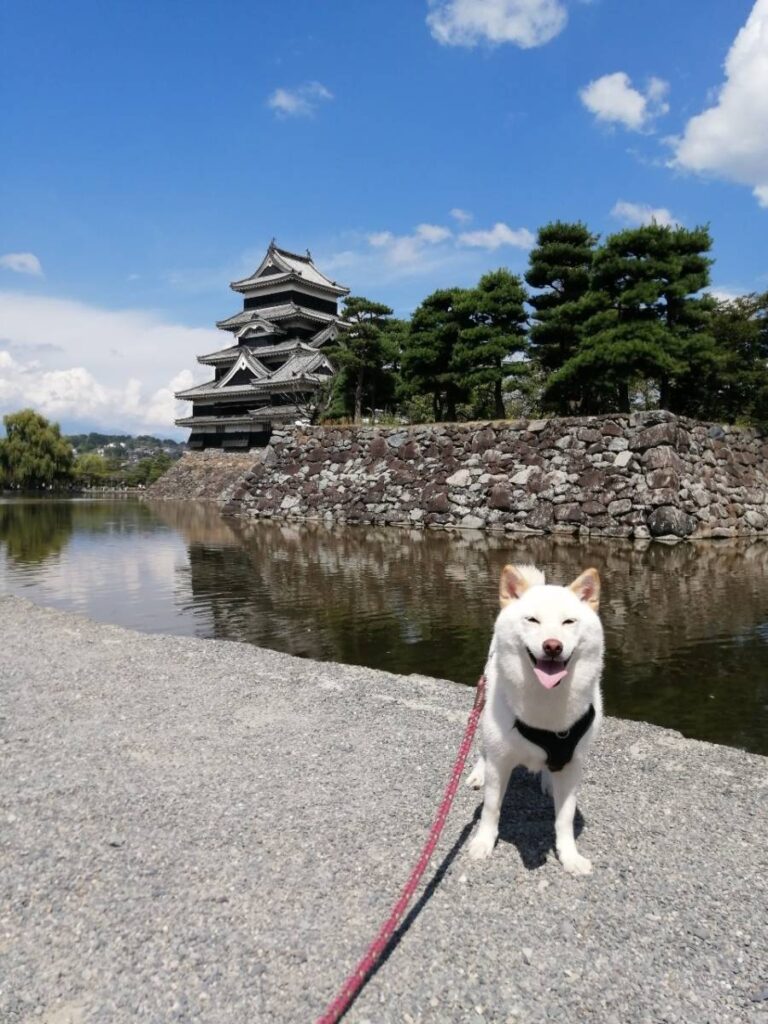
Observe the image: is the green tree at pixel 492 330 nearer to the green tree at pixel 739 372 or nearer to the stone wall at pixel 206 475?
the green tree at pixel 739 372

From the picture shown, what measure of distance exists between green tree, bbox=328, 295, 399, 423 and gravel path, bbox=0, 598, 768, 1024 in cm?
2993

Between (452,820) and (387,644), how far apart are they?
15.8 feet

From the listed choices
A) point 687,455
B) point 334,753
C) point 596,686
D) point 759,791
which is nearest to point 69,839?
point 334,753

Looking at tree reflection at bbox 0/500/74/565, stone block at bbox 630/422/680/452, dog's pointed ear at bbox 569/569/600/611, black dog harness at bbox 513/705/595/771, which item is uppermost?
stone block at bbox 630/422/680/452

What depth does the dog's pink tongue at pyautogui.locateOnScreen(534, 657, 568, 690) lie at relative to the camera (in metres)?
2.65

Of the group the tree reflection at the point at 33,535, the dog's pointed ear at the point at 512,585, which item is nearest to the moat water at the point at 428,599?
the tree reflection at the point at 33,535

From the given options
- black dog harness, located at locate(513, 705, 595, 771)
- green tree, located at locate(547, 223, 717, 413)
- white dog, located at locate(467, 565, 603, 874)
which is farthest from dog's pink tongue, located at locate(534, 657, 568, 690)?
green tree, located at locate(547, 223, 717, 413)

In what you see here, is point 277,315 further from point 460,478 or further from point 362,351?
point 460,478

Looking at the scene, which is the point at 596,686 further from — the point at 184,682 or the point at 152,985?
the point at 184,682

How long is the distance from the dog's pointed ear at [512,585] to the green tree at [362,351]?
3109 cm

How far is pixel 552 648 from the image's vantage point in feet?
8.64

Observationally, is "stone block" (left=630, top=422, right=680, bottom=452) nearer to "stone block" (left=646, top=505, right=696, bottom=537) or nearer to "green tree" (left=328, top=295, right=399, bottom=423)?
"stone block" (left=646, top=505, right=696, bottom=537)

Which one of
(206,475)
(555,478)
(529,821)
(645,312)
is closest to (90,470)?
(206,475)

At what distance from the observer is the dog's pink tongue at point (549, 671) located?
2650mm
